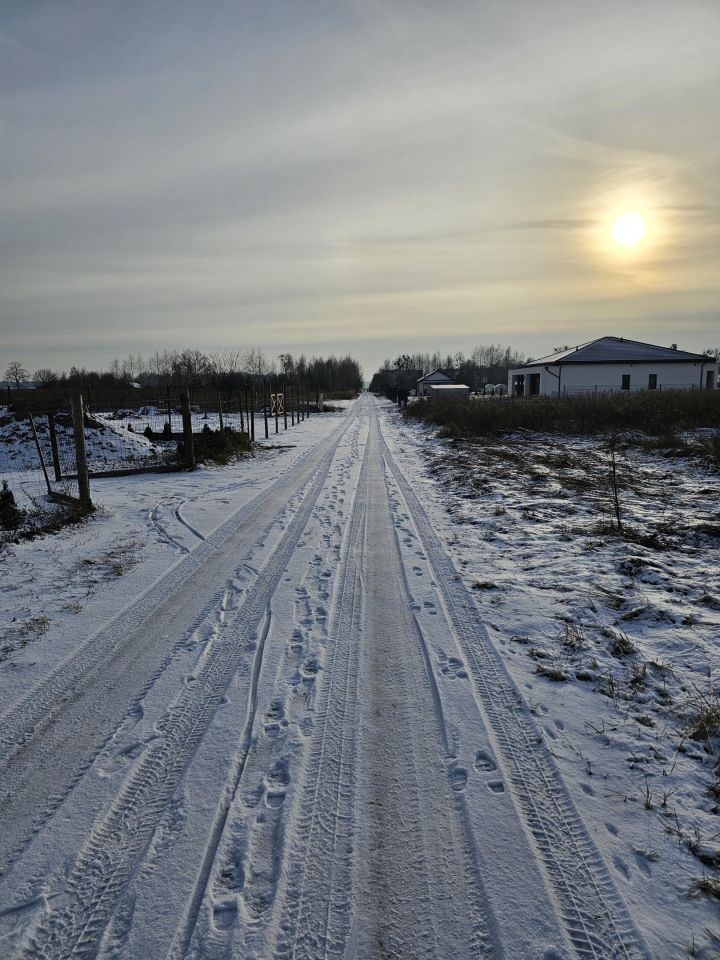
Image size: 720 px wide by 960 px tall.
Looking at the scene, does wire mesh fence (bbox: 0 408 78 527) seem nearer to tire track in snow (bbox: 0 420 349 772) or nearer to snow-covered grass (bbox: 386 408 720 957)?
tire track in snow (bbox: 0 420 349 772)

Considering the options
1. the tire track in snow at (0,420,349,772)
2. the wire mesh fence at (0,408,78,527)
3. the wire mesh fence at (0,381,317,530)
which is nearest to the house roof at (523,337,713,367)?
the wire mesh fence at (0,381,317,530)

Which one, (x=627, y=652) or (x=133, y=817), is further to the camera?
(x=627, y=652)

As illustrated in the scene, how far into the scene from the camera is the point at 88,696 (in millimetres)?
3629

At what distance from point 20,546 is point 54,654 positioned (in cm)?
322

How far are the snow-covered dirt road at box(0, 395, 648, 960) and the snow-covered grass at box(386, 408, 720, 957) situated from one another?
20 centimetres

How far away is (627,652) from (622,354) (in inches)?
1736

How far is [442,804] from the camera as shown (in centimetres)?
268

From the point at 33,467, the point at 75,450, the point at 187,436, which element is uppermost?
the point at 187,436

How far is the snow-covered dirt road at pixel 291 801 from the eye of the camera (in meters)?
2.08

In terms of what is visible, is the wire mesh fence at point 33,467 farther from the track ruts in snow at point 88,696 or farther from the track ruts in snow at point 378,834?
the track ruts in snow at point 378,834

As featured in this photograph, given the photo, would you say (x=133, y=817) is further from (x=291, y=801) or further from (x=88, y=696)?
(x=88, y=696)

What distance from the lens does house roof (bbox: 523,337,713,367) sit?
41.4 metres

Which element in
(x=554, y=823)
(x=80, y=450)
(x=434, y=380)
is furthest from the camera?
(x=434, y=380)

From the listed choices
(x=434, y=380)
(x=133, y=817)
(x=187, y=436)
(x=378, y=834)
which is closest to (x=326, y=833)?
(x=378, y=834)
